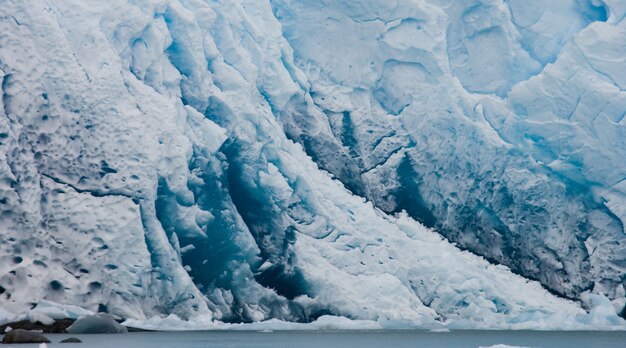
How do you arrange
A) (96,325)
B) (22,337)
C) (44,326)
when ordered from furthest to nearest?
(96,325), (44,326), (22,337)

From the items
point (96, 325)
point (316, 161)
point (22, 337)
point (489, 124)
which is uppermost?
point (489, 124)

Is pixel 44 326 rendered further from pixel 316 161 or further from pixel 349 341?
pixel 316 161

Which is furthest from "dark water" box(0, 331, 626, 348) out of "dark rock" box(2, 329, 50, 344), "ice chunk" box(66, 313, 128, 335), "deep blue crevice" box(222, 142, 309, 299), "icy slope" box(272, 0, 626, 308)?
"icy slope" box(272, 0, 626, 308)

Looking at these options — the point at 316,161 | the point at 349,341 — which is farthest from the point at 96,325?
the point at 316,161

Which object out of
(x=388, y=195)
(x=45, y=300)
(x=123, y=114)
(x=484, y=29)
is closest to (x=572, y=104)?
(x=484, y=29)

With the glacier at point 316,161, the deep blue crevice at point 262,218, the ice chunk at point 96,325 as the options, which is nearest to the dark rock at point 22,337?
the glacier at point 316,161

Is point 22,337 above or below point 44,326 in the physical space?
above
